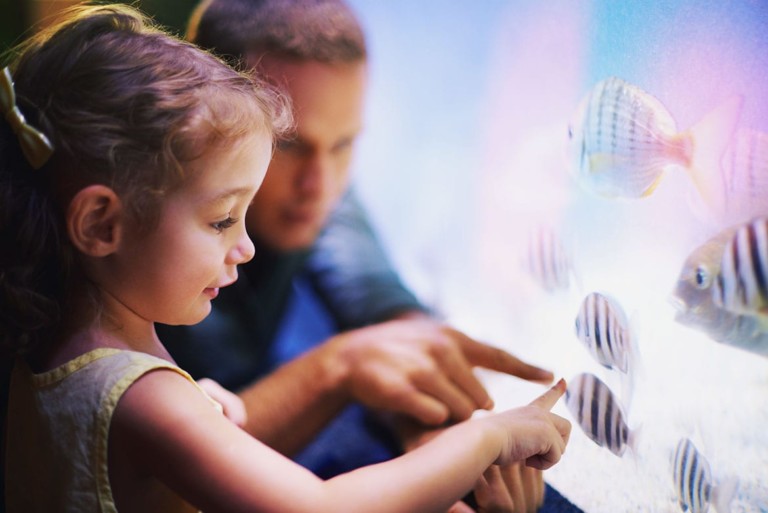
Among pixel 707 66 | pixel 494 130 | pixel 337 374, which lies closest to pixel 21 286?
pixel 337 374

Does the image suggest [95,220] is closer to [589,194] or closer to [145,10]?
[589,194]

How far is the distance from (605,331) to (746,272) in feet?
0.86

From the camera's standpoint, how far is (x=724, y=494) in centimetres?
92

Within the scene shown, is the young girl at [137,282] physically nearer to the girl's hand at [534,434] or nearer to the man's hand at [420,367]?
the girl's hand at [534,434]

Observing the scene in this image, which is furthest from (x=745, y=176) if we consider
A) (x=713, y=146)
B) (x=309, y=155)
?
(x=309, y=155)

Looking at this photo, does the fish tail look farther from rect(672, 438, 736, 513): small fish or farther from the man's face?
the man's face

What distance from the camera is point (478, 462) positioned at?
0.95 meters

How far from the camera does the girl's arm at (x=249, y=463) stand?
0.87 metres

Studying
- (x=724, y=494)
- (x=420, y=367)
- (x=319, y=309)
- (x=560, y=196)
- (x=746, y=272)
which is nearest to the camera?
(x=746, y=272)

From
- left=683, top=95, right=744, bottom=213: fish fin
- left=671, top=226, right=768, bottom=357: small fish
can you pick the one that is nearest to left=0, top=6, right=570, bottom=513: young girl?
left=671, top=226, right=768, bottom=357: small fish

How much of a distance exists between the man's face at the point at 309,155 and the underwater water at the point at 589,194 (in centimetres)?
12

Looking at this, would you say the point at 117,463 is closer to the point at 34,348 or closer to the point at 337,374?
the point at 34,348

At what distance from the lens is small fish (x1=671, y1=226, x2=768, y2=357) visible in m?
0.82

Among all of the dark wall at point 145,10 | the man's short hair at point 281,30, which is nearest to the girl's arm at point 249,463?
the man's short hair at point 281,30
